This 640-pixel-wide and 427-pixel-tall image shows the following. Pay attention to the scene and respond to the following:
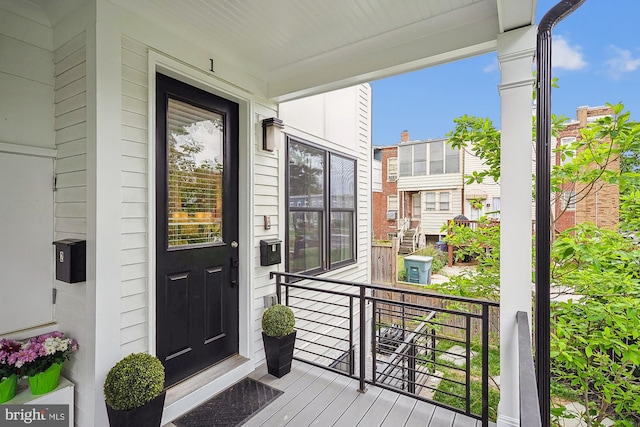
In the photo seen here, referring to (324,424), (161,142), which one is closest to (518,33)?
(161,142)

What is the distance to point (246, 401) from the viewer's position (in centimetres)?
241

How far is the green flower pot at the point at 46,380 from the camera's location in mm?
1830

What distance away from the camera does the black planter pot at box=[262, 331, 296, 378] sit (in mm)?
2738

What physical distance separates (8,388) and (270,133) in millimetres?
2555

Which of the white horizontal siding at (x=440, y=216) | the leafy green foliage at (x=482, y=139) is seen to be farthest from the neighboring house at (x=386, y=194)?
the leafy green foliage at (x=482, y=139)

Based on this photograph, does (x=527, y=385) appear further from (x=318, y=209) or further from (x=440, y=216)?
(x=440, y=216)

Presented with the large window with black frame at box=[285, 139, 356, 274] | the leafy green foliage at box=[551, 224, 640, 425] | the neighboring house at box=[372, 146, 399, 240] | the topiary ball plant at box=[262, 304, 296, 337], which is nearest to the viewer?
the leafy green foliage at box=[551, 224, 640, 425]

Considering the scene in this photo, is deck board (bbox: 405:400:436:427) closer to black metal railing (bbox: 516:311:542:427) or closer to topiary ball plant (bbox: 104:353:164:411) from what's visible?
black metal railing (bbox: 516:311:542:427)

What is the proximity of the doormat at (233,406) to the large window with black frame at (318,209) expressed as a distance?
4.16ft

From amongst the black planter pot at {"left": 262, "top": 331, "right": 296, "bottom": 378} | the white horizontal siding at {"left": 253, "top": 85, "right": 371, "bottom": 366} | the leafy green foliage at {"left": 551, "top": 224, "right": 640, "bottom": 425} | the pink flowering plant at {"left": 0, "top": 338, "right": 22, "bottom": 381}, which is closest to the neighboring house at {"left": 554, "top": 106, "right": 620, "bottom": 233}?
the leafy green foliage at {"left": 551, "top": 224, "right": 640, "bottom": 425}

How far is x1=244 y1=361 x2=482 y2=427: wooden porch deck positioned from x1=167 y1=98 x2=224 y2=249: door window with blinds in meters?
1.42

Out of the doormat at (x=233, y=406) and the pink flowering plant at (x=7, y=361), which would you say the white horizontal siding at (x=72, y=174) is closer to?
the pink flowering plant at (x=7, y=361)

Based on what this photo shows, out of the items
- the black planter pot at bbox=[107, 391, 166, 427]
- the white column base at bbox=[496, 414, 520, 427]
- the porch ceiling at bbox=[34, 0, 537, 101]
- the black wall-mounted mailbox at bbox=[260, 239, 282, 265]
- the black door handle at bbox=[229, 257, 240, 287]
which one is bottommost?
the white column base at bbox=[496, 414, 520, 427]

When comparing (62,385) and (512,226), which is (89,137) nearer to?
(62,385)
